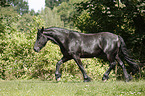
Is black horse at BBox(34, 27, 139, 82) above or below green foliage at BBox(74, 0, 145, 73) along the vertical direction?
below

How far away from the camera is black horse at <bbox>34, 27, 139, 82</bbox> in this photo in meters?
8.62

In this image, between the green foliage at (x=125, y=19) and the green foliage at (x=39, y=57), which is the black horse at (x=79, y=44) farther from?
the green foliage at (x=39, y=57)

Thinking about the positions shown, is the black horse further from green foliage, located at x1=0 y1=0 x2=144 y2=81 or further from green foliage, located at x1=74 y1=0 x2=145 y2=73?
green foliage, located at x1=0 y1=0 x2=144 y2=81

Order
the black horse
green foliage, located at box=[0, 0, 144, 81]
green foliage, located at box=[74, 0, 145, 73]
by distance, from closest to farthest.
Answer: the black horse
green foliage, located at box=[74, 0, 145, 73]
green foliage, located at box=[0, 0, 144, 81]

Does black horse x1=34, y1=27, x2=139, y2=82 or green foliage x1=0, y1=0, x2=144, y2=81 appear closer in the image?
black horse x1=34, y1=27, x2=139, y2=82

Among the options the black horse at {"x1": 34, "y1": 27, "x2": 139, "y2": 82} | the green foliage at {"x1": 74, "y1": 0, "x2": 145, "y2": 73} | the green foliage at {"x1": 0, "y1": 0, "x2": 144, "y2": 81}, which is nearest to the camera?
the black horse at {"x1": 34, "y1": 27, "x2": 139, "y2": 82}

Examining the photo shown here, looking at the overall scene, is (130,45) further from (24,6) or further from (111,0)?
(24,6)

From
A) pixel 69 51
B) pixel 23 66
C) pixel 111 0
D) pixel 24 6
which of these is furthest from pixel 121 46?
pixel 24 6

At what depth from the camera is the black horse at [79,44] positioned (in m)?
8.62

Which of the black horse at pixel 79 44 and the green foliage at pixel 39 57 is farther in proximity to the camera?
the green foliage at pixel 39 57

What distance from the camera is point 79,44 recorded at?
→ 8750 mm

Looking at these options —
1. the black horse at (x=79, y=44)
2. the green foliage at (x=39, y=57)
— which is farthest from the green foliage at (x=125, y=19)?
the black horse at (x=79, y=44)

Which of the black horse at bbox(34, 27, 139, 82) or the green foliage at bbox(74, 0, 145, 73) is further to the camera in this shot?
the green foliage at bbox(74, 0, 145, 73)

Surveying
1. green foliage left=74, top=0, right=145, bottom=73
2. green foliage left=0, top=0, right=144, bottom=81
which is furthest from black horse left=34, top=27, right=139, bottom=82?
green foliage left=0, top=0, right=144, bottom=81
